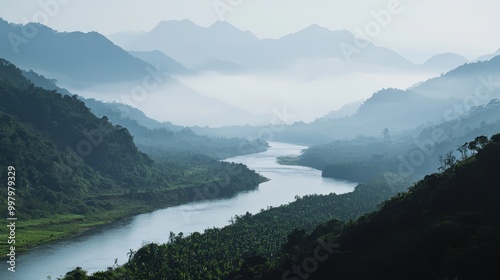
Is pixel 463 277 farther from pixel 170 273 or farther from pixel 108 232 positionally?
pixel 108 232

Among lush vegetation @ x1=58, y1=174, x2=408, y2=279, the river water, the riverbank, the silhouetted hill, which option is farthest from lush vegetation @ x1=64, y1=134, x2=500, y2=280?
the riverbank

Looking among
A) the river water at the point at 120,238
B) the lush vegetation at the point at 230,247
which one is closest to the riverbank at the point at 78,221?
the river water at the point at 120,238

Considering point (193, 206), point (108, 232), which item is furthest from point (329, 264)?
point (193, 206)

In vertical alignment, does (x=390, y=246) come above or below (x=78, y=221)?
below

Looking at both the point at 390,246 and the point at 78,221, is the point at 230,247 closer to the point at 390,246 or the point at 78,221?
the point at 390,246

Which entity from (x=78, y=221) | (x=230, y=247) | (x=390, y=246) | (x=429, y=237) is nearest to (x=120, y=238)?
(x=78, y=221)

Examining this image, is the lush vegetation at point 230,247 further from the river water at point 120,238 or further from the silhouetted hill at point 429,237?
the silhouetted hill at point 429,237

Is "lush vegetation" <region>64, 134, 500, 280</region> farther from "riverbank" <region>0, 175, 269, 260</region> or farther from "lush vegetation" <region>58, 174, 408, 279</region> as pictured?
"riverbank" <region>0, 175, 269, 260</region>
